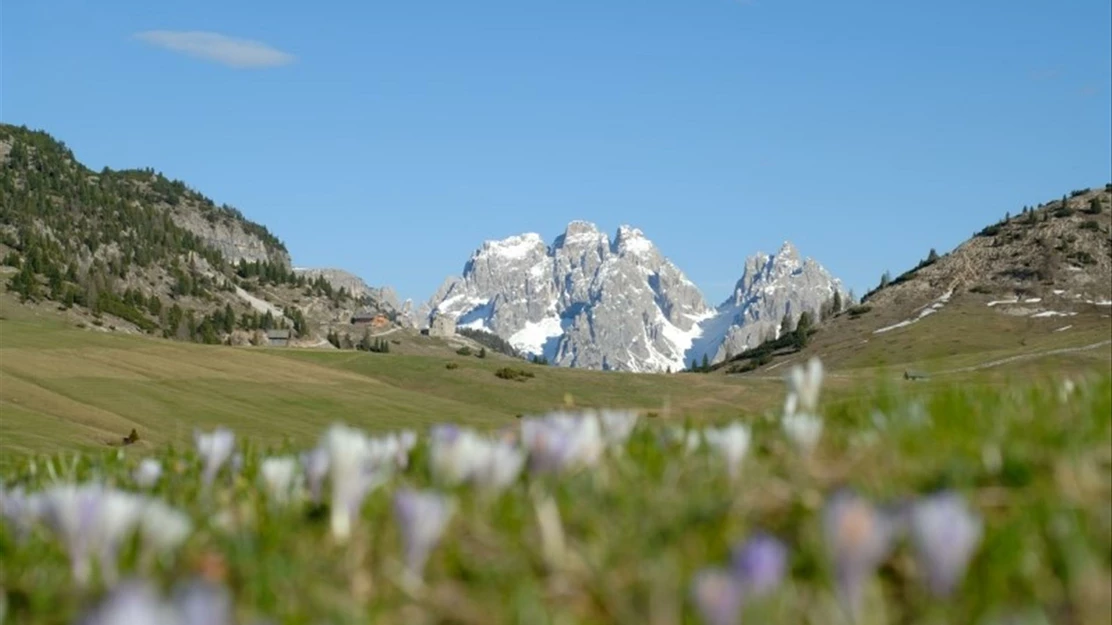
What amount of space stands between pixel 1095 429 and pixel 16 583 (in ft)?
14.7

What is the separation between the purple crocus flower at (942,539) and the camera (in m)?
2.73

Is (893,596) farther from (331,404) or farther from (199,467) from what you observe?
(331,404)

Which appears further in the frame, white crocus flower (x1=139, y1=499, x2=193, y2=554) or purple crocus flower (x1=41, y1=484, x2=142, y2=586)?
Answer: white crocus flower (x1=139, y1=499, x2=193, y2=554)

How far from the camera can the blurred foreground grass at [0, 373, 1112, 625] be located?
3.15m

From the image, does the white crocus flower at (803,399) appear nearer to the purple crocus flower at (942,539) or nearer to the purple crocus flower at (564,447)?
the purple crocus flower at (564,447)

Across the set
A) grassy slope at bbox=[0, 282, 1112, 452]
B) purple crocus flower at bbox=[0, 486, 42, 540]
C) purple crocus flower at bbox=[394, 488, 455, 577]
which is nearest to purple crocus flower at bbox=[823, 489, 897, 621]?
purple crocus flower at bbox=[394, 488, 455, 577]

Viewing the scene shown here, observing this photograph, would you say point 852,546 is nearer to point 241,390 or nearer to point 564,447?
point 564,447

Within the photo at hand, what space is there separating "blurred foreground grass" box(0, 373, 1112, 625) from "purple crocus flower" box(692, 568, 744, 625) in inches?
5.5

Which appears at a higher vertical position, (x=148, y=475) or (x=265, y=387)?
(x=148, y=475)

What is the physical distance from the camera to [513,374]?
7047 inches

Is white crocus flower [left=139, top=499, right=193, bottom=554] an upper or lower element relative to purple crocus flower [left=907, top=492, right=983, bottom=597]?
lower

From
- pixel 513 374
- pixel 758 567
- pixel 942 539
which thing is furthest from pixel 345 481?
pixel 513 374

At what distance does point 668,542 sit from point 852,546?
4.08ft

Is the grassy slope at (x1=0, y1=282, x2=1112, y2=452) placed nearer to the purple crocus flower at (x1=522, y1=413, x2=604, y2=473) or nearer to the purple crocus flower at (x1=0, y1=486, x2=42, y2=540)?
the purple crocus flower at (x1=0, y1=486, x2=42, y2=540)
